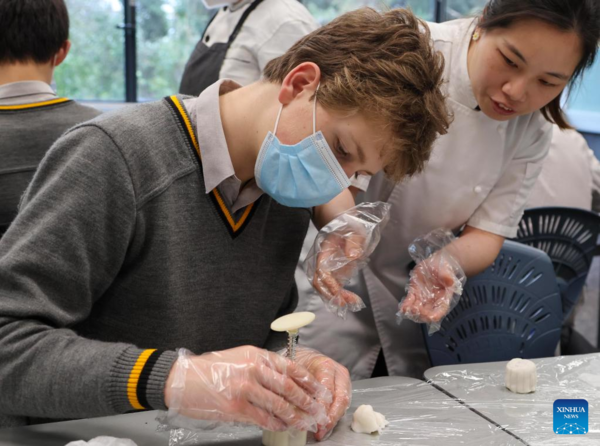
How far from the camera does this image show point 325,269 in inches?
54.9

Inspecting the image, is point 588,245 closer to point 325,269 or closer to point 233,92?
point 325,269

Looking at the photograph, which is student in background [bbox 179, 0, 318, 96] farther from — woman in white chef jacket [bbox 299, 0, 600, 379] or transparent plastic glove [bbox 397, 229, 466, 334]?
transparent plastic glove [bbox 397, 229, 466, 334]

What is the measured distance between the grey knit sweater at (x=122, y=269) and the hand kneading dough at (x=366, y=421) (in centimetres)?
30

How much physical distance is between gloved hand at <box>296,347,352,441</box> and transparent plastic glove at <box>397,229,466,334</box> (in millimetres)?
283

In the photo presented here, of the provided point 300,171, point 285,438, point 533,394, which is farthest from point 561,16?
point 285,438

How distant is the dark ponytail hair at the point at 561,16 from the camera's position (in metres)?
1.38

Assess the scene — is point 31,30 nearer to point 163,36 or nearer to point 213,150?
point 213,150

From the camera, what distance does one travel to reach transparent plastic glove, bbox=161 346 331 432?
94 centimetres

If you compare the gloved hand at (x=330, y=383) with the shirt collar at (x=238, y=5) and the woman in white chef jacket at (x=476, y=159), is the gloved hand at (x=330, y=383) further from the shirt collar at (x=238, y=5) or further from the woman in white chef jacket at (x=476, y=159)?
the shirt collar at (x=238, y=5)

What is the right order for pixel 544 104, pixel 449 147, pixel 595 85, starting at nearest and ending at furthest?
pixel 544 104, pixel 449 147, pixel 595 85

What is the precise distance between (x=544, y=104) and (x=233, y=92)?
2.42 ft

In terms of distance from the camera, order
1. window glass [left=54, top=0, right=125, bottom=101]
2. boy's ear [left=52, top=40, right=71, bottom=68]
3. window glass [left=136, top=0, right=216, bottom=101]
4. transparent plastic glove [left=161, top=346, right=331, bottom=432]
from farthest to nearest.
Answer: window glass [left=136, top=0, right=216, bottom=101]
window glass [left=54, top=0, right=125, bottom=101]
boy's ear [left=52, top=40, right=71, bottom=68]
transparent plastic glove [left=161, top=346, right=331, bottom=432]

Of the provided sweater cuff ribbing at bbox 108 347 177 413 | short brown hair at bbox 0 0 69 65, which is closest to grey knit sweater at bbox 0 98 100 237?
short brown hair at bbox 0 0 69 65

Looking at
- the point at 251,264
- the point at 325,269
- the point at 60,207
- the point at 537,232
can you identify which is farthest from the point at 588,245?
the point at 60,207
